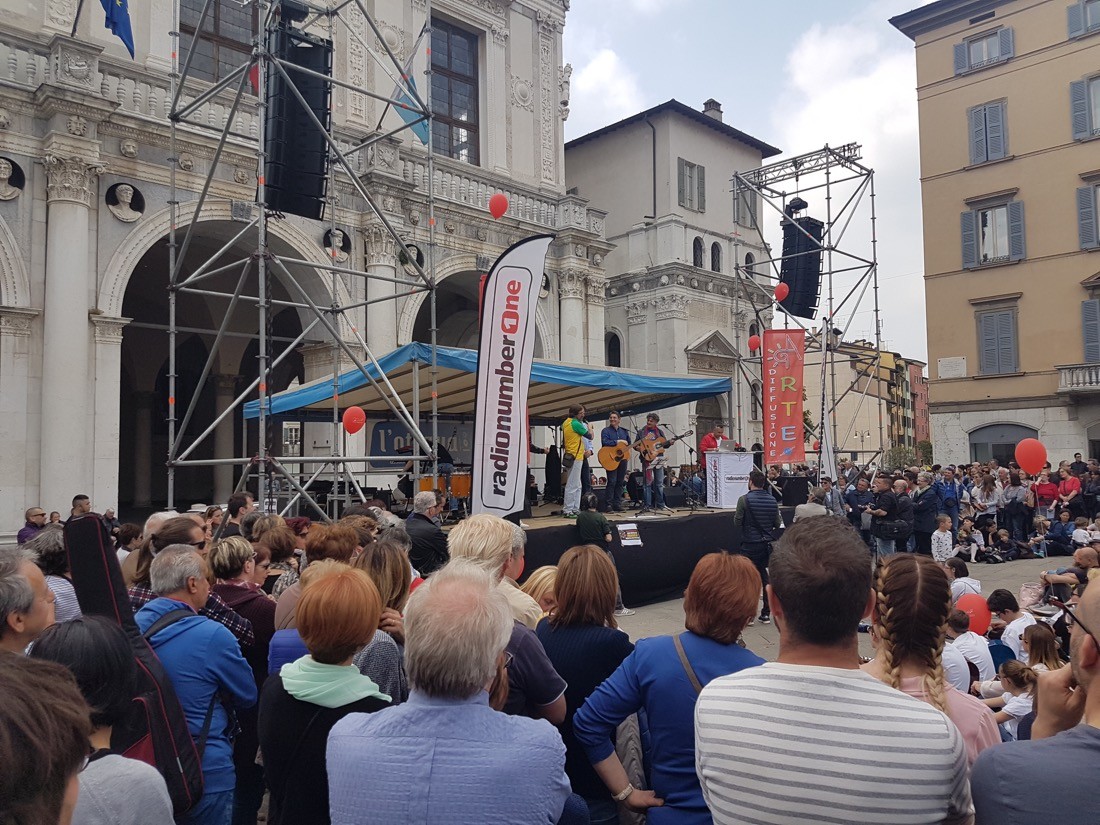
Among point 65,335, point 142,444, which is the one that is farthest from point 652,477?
point 142,444

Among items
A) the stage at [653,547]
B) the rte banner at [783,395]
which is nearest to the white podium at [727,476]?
the rte banner at [783,395]

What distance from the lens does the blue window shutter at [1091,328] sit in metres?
25.3

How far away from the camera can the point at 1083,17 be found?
25.8 meters

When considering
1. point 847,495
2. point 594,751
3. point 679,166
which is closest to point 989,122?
point 679,166

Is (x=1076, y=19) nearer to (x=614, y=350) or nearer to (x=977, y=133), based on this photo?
(x=977, y=133)

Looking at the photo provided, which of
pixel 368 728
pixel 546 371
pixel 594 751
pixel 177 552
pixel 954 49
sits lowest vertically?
pixel 594 751

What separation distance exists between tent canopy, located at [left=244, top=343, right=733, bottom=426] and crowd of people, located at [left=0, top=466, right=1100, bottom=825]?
776 cm

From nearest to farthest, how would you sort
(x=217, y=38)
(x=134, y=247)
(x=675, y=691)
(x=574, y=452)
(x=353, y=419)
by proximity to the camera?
1. (x=675, y=691)
2. (x=353, y=419)
3. (x=574, y=452)
4. (x=134, y=247)
5. (x=217, y=38)

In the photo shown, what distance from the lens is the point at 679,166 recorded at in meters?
28.8

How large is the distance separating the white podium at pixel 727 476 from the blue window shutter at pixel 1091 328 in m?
16.8

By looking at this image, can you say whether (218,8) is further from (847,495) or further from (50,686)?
(50,686)

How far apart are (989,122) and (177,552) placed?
31406 millimetres

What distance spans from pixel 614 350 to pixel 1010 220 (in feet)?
46.2

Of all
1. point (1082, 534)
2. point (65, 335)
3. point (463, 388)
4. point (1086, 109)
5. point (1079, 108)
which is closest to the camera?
point (1082, 534)
